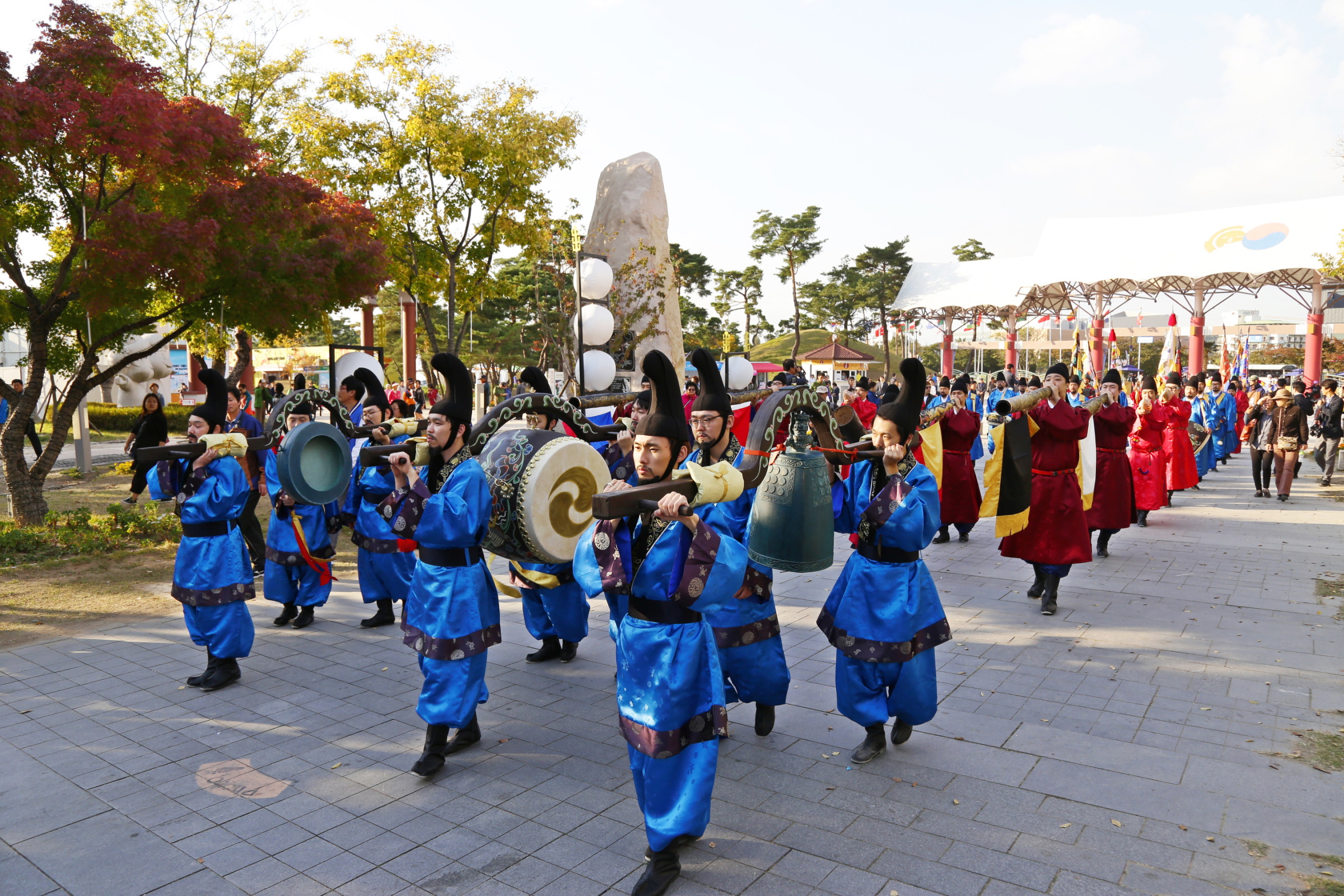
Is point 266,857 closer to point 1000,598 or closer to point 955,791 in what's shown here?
point 955,791

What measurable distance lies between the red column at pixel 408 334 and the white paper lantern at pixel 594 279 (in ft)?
51.0

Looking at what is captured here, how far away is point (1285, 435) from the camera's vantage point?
12.4m

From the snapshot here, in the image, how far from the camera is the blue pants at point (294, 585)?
6.70 meters

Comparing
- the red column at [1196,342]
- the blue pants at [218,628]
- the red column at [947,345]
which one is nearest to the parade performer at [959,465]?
the blue pants at [218,628]

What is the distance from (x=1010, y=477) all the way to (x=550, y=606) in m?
3.45

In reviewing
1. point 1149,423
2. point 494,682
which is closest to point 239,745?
point 494,682

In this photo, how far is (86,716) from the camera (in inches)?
194

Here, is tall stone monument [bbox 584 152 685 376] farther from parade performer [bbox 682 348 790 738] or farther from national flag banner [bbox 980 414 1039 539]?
parade performer [bbox 682 348 790 738]

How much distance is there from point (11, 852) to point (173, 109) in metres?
7.98

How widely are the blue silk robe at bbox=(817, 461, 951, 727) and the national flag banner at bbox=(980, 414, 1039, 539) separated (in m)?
2.05

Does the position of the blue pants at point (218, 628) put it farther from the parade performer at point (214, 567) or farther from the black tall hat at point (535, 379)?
the black tall hat at point (535, 379)

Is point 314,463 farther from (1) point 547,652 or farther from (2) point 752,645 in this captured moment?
(2) point 752,645

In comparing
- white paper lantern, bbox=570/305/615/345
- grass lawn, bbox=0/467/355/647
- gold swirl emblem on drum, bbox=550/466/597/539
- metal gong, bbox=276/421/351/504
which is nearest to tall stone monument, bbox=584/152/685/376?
white paper lantern, bbox=570/305/615/345

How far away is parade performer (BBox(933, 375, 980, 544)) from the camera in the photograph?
30.9 ft
